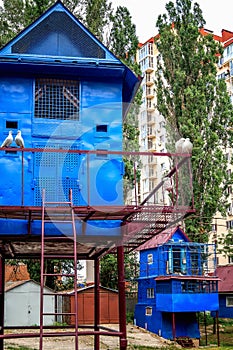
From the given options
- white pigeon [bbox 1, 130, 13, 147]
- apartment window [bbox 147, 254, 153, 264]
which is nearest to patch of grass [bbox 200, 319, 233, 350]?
apartment window [bbox 147, 254, 153, 264]

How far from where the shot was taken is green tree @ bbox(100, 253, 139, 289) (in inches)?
1131

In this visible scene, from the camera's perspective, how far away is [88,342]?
2394 centimetres

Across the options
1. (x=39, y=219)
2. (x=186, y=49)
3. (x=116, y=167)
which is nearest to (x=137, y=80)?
(x=116, y=167)

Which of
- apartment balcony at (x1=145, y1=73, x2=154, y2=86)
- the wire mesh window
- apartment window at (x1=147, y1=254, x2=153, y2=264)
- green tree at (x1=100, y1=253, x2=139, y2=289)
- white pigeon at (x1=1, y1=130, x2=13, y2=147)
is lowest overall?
green tree at (x1=100, y1=253, x2=139, y2=289)

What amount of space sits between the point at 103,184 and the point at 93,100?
2.18m

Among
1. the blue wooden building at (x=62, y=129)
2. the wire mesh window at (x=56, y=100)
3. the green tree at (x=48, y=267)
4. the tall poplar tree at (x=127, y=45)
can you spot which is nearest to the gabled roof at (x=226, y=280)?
the green tree at (x=48, y=267)

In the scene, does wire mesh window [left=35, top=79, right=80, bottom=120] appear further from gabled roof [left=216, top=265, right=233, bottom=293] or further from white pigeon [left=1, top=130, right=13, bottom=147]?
gabled roof [left=216, top=265, right=233, bottom=293]

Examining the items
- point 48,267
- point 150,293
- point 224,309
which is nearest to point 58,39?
point 48,267

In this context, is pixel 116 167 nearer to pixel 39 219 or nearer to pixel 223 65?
pixel 39 219

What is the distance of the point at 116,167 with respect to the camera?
11.9 meters

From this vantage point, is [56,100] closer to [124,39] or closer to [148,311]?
[124,39]

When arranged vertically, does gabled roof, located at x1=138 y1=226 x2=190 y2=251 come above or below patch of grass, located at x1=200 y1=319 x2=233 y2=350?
above

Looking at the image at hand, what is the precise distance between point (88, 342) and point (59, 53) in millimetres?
15760

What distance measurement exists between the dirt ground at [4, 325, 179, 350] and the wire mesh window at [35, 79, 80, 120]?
1221 cm
